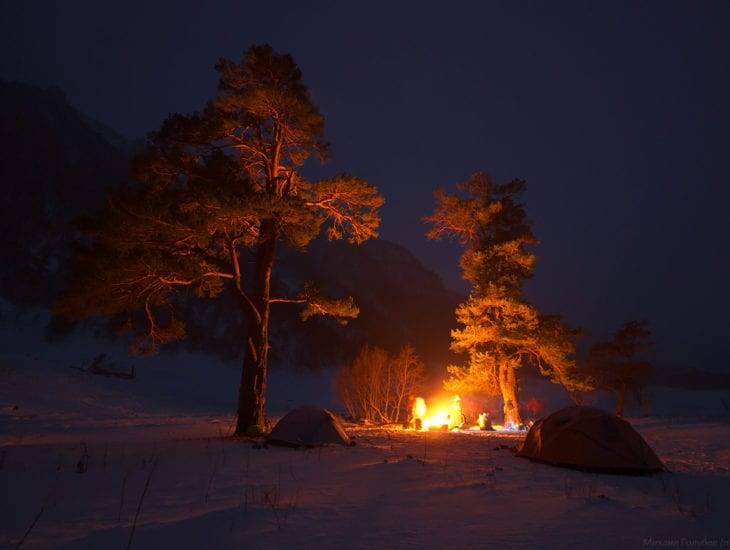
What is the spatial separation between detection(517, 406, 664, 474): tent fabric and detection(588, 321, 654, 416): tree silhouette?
1811 centimetres

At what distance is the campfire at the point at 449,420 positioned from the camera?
708 inches

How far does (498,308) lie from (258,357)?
11.7 metres

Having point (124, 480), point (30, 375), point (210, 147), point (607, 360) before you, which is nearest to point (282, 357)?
point (30, 375)

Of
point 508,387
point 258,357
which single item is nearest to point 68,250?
point 258,357

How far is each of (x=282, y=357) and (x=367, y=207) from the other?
46.2 metres

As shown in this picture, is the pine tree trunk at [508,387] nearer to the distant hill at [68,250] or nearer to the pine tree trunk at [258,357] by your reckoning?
the pine tree trunk at [258,357]

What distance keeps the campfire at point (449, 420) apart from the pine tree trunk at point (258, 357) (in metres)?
8.47

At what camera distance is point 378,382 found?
21.9 m

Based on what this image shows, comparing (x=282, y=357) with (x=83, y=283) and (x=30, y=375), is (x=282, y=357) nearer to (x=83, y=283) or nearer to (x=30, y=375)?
(x=30, y=375)

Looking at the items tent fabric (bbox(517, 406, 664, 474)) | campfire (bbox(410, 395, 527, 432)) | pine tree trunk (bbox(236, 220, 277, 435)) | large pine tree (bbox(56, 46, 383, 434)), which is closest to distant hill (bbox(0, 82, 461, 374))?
large pine tree (bbox(56, 46, 383, 434))

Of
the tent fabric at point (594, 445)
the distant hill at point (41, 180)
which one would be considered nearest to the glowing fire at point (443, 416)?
the tent fabric at point (594, 445)

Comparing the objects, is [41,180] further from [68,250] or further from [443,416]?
[443,416]

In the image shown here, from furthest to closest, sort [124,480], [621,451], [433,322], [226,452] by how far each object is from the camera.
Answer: [433,322] < [226,452] < [621,451] < [124,480]

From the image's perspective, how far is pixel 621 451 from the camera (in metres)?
7.69
